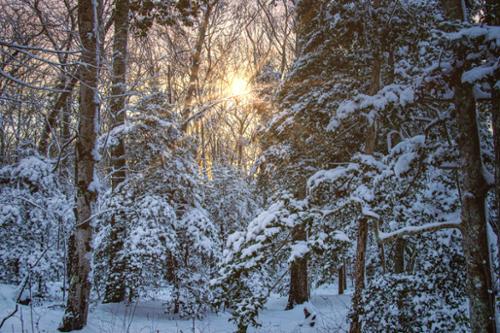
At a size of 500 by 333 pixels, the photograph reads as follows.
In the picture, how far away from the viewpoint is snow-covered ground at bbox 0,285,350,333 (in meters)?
6.51

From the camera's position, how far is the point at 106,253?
968 cm

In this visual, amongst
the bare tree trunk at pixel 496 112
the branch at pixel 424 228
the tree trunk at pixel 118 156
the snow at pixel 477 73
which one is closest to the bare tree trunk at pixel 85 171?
the tree trunk at pixel 118 156

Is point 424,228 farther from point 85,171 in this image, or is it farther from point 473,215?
point 85,171

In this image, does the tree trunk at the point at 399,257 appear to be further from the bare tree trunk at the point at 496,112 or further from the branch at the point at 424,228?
the bare tree trunk at the point at 496,112

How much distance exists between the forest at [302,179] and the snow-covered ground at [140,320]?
0.27ft

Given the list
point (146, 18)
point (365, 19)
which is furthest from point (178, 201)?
point (365, 19)

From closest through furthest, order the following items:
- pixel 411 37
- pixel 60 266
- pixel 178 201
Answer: pixel 411 37 → pixel 178 201 → pixel 60 266

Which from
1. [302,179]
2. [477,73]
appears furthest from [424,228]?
[302,179]

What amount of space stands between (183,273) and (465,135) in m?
7.40

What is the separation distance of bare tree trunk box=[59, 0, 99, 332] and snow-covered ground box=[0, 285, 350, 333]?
28.9 inches

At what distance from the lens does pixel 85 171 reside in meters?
6.81

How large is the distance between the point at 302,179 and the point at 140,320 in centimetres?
524

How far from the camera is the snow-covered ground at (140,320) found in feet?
21.4

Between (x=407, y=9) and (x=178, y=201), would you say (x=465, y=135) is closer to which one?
(x=407, y=9)
